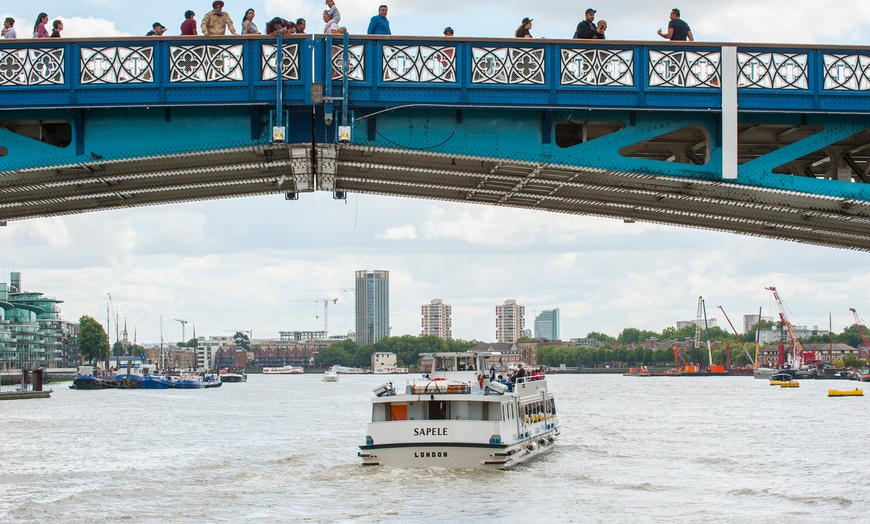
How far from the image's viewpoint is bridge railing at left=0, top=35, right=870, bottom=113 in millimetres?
22719

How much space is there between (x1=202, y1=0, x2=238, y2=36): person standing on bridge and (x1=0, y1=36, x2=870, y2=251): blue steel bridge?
78 cm

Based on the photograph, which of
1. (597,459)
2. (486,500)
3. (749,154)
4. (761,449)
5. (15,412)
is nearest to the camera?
(749,154)

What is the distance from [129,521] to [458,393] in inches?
531

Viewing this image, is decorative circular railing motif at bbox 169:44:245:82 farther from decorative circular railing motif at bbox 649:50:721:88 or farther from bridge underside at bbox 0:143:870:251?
decorative circular railing motif at bbox 649:50:721:88

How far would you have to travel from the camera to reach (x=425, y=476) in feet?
136

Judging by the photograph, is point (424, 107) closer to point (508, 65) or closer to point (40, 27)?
point (508, 65)

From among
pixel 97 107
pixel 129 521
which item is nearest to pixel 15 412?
pixel 129 521

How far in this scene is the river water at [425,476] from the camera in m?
36.4

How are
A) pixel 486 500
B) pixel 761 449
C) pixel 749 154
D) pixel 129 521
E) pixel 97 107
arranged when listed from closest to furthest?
pixel 97 107
pixel 749 154
pixel 129 521
pixel 486 500
pixel 761 449

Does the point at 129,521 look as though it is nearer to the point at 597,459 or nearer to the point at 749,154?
the point at 749,154

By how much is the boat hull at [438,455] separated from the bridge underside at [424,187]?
621 inches

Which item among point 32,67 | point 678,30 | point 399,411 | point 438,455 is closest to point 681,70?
point 678,30

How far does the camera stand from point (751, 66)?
23.9m

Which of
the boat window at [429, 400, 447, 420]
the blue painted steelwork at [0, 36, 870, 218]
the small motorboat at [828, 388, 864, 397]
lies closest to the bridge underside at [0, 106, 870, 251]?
the blue painted steelwork at [0, 36, 870, 218]
